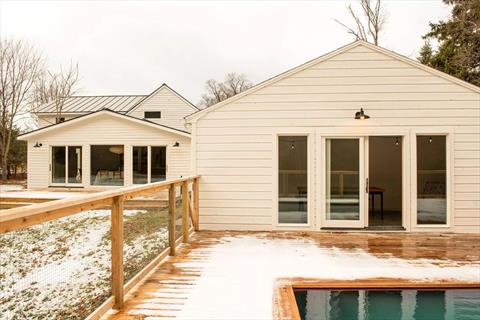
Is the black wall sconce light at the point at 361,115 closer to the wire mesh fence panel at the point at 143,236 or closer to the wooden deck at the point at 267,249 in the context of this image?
the wooden deck at the point at 267,249

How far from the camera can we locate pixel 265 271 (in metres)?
4.68

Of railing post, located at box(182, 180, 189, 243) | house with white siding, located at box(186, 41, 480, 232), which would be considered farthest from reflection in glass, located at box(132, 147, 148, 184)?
railing post, located at box(182, 180, 189, 243)

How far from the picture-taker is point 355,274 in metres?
4.52

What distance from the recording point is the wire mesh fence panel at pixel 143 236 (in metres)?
4.96

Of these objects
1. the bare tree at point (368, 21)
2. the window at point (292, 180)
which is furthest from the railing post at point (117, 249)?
the bare tree at point (368, 21)

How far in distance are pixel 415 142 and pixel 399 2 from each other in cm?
1398

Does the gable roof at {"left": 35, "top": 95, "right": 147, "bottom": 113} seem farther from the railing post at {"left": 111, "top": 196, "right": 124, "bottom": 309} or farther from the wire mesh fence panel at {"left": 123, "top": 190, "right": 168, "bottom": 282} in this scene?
the railing post at {"left": 111, "top": 196, "right": 124, "bottom": 309}

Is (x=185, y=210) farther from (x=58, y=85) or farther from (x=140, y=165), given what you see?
(x=58, y=85)

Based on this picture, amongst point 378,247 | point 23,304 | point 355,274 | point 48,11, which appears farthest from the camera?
point 48,11

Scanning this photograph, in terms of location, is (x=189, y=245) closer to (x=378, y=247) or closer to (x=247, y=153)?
(x=247, y=153)

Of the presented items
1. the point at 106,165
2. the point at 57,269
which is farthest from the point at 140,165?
the point at 57,269

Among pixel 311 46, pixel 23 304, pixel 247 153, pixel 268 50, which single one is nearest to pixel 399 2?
pixel 311 46

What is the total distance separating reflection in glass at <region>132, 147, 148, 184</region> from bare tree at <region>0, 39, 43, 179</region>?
1073cm

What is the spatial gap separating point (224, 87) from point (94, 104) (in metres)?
12.8
